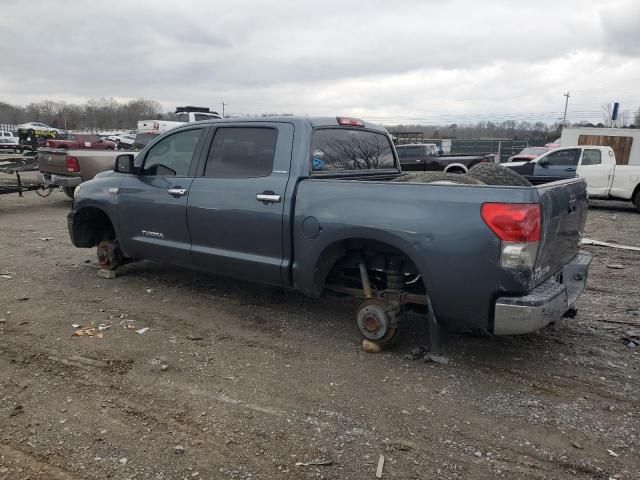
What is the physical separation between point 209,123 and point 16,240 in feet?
17.4

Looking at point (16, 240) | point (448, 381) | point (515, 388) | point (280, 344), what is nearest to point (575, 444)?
point (515, 388)

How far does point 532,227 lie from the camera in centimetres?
321

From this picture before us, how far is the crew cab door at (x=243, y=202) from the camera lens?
171 inches

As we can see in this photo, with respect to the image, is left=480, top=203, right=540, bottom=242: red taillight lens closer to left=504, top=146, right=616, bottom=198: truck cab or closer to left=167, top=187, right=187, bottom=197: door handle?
left=167, top=187, right=187, bottom=197: door handle

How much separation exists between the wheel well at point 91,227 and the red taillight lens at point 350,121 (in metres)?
3.17

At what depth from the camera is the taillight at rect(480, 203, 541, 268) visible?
3.18m

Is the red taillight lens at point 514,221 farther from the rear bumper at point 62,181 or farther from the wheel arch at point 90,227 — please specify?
the rear bumper at point 62,181

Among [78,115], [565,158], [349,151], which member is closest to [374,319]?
[349,151]

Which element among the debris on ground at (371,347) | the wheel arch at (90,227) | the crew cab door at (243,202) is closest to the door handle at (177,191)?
the crew cab door at (243,202)

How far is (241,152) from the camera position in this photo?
4.72 metres

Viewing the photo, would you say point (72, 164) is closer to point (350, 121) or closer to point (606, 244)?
point (350, 121)

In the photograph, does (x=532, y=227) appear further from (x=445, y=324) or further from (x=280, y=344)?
(x=280, y=344)

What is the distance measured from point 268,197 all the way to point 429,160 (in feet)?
44.9

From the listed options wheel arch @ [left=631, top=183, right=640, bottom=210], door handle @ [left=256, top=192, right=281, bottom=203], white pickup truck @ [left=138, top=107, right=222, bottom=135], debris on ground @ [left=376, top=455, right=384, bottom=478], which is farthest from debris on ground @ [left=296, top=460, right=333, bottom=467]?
white pickup truck @ [left=138, top=107, right=222, bottom=135]
